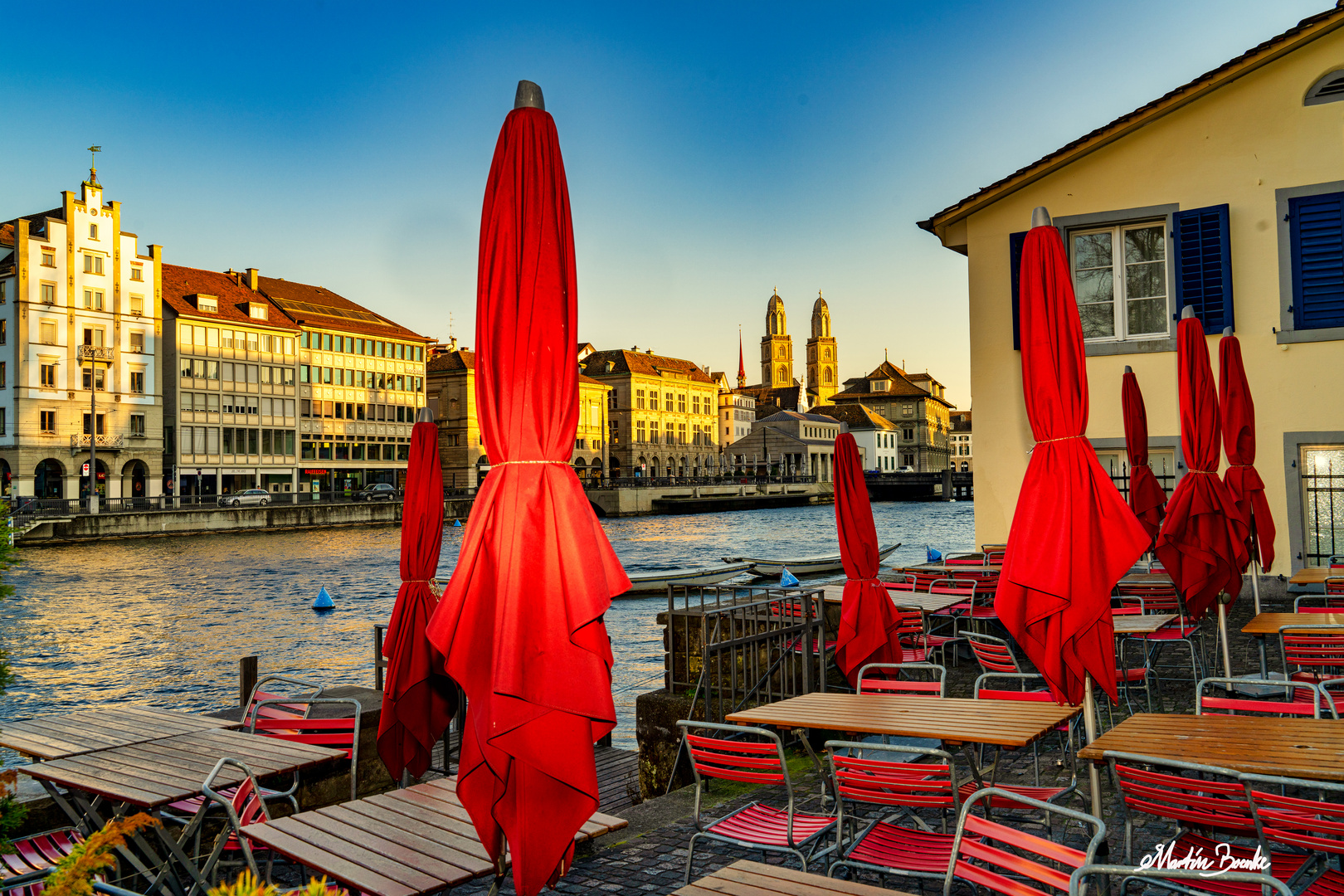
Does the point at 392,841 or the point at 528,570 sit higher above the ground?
the point at 528,570

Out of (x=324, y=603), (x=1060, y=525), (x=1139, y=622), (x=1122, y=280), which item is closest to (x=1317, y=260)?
(x=1122, y=280)

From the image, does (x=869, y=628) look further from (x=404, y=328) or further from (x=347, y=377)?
(x=404, y=328)

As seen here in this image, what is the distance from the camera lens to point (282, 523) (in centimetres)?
4956

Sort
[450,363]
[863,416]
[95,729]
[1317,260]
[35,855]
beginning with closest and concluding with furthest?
[35,855] < [95,729] < [1317,260] < [450,363] < [863,416]

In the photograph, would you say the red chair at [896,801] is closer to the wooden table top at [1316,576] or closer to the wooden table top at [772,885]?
the wooden table top at [772,885]

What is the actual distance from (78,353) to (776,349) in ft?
403

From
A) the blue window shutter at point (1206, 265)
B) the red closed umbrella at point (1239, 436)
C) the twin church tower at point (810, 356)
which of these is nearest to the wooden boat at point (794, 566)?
the blue window shutter at point (1206, 265)

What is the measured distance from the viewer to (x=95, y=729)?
525 centimetres

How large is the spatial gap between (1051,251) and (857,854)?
3.05 metres

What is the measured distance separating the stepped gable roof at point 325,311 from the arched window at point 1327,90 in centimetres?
6503

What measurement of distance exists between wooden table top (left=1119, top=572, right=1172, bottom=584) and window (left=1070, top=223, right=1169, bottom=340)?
3764 millimetres

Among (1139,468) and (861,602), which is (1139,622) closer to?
(861,602)

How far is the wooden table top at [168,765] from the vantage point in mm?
4059

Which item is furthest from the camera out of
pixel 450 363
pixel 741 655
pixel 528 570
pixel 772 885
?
pixel 450 363
